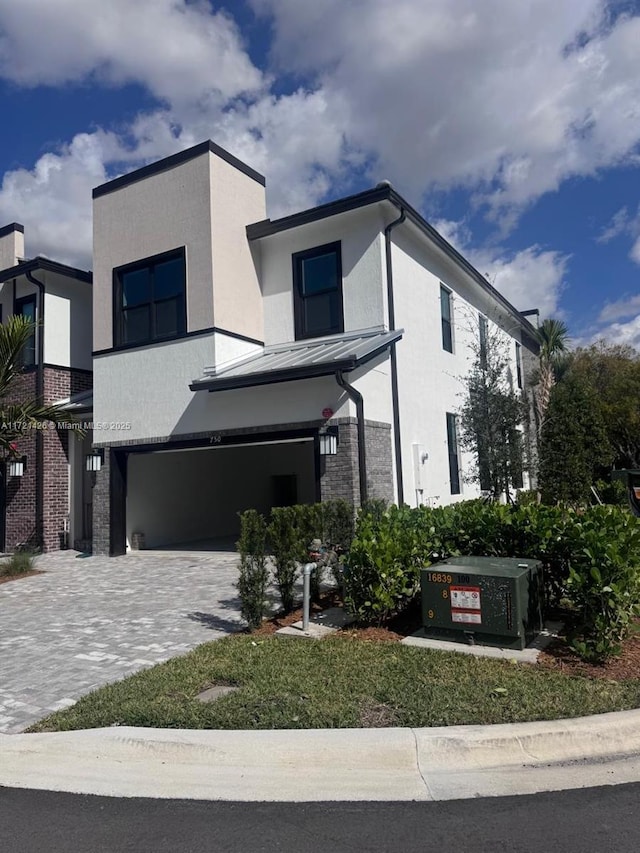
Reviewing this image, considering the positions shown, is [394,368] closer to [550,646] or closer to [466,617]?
[466,617]

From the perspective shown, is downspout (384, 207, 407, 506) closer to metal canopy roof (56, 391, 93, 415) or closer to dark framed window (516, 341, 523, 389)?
metal canopy roof (56, 391, 93, 415)

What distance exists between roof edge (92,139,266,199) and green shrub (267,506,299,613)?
9.01 m

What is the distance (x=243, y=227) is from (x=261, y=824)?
1241 centimetres

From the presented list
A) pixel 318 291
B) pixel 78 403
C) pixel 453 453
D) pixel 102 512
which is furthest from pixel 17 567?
pixel 453 453

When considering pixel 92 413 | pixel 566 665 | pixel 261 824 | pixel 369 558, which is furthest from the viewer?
pixel 92 413

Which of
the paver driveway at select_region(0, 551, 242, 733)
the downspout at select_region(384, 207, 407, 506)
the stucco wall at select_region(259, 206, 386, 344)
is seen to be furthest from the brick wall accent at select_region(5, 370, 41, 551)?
the downspout at select_region(384, 207, 407, 506)

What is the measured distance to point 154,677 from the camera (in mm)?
5453

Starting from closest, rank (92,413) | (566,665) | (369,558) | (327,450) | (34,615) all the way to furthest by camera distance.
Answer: (566,665), (369,558), (34,615), (327,450), (92,413)

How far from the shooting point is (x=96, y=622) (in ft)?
25.9

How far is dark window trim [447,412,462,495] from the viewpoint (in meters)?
15.5

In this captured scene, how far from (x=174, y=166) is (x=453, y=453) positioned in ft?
30.4

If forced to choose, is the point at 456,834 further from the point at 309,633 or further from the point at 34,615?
the point at 34,615

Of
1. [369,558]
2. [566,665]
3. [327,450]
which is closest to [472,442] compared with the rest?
[327,450]

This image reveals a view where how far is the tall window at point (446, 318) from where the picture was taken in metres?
16.0
